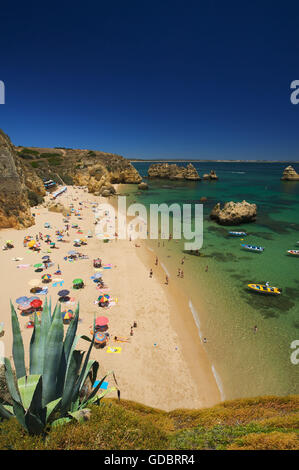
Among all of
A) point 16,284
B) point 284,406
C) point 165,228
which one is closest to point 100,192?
point 165,228

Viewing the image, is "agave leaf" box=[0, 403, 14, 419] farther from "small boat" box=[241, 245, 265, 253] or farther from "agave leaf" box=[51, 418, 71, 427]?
"small boat" box=[241, 245, 265, 253]

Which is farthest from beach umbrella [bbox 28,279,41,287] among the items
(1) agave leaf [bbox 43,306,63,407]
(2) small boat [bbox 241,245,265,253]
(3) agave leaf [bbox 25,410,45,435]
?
(2) small boat [bbox 241,245,265,253]

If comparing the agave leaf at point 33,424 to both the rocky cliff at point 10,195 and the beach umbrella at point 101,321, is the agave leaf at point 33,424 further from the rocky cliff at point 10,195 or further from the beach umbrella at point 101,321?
the rocky cliff at point 10,195

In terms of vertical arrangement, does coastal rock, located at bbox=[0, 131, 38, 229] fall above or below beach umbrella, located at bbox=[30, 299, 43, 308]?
above

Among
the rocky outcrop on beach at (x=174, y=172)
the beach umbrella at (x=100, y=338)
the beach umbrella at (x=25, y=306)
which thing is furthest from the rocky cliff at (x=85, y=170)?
the beach umbrella at (x=100, y=338)

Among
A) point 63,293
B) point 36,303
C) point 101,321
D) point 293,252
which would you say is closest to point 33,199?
point 63,293
